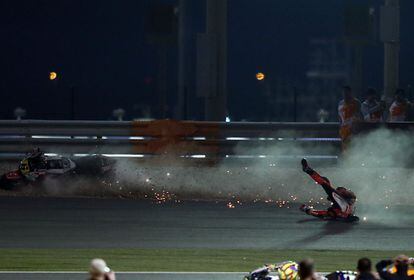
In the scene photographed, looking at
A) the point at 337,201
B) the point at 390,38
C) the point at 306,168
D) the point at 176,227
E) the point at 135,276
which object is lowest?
the point at 176,227

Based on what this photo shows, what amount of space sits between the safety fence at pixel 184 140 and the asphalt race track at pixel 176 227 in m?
1.21

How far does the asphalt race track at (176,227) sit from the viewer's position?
14070 mm

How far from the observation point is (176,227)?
1528cm

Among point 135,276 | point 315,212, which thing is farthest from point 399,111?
point 135,276

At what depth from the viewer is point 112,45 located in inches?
1791

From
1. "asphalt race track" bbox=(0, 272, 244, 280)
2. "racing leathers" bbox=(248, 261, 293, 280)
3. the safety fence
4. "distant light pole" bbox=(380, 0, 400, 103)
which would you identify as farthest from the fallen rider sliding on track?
"distant light pole" bbox=(380, 0, 400, 103)

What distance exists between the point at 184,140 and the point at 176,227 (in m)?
3.62

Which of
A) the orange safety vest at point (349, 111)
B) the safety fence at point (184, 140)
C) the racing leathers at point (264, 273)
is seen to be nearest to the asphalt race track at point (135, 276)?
the racing leathers at point (264, 273)

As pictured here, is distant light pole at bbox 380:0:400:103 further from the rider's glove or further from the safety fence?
the rider's glove

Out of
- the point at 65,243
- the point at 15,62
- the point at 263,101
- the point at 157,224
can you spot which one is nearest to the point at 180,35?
the point at 157,224

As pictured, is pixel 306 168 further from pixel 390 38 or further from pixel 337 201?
pixel 390 38

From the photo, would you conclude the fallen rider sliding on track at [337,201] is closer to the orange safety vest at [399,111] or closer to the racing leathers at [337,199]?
the racing leathers at [337,199]

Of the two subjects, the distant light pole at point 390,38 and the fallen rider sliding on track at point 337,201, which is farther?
the distant light pole at point 390,38

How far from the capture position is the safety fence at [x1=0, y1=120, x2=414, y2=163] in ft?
61.2
